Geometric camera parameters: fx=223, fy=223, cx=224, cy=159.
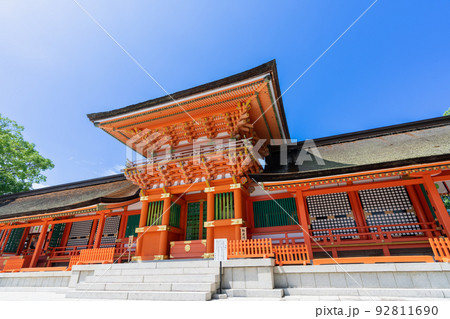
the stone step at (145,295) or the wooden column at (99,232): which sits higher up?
the wooden column at (99,232)

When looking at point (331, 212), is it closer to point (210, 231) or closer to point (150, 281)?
point (210, 231)

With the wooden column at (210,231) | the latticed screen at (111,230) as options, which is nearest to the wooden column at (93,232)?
the latticed screen at (111,230)

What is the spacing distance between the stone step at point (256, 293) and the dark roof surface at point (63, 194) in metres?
8.73

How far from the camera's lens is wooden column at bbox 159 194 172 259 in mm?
10469

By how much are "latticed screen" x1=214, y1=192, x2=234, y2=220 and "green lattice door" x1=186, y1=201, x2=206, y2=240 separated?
5.67ft

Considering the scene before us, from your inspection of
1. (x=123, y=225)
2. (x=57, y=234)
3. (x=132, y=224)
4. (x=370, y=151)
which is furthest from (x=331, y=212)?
(x=57, y=234)

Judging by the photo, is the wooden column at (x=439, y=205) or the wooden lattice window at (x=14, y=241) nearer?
the wooden column at (x=439, y=205)

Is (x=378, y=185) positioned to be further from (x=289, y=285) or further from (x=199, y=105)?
(x=199, y=105)

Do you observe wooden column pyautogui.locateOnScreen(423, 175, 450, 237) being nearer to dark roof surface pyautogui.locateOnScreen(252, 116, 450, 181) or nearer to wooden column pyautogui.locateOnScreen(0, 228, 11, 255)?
dark roof surface pyautogui.locateOnScreen(252, 116, 450, 181)

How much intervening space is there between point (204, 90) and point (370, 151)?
825 centimetres

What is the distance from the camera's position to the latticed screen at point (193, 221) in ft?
39.0

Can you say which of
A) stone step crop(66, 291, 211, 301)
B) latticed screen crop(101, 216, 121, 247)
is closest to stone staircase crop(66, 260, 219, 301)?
stone step crop(66, 291, 211, 301)

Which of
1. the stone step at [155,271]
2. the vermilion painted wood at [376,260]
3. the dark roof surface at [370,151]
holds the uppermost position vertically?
the dark roof surface at [370,151]

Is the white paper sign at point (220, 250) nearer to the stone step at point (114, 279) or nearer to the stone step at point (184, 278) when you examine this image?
the stone step at point (184, 278)
